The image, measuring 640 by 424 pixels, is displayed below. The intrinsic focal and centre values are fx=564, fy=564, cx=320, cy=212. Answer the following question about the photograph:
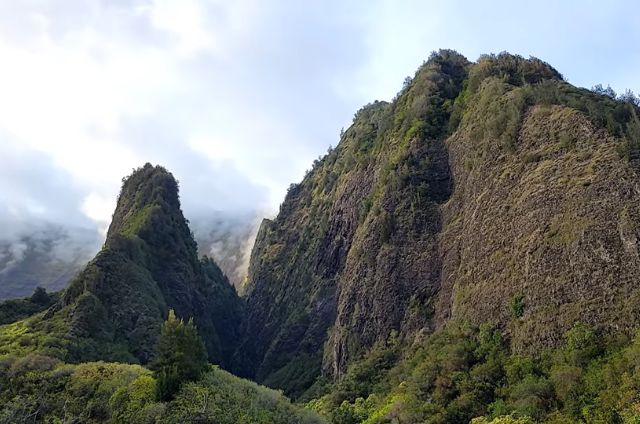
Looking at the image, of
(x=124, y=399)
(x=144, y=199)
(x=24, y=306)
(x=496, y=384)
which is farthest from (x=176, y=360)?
(x=144, y=199)

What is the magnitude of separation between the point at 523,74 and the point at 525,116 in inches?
706

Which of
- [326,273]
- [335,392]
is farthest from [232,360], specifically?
[335,392]

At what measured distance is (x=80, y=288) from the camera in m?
85.4

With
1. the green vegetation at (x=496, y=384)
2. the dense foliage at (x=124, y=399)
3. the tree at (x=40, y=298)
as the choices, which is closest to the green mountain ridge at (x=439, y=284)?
the green vegetation at (x=496, y=384)

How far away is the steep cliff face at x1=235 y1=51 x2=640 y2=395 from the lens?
165 feet

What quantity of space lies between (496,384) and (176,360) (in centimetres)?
2771

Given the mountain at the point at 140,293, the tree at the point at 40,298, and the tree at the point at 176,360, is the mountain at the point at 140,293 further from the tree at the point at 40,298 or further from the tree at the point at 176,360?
the tree at the point at 176,360

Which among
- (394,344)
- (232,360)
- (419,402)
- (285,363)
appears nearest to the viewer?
(419,402)

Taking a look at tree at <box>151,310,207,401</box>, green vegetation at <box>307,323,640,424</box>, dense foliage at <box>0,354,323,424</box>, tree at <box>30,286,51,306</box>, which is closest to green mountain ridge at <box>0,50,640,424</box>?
green vegetation at <box>307,323,640,424</box>

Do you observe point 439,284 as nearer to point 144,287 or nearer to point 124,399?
point 124,399

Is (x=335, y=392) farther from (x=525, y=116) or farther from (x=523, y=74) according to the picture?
(x=523, y=74)

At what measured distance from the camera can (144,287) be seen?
94.2m

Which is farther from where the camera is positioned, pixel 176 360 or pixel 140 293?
pixel 140 293

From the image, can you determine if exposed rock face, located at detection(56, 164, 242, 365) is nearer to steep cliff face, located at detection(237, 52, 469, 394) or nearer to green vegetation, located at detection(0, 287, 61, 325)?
steep cliff face, located at detection(237, 52, 469, 394)
